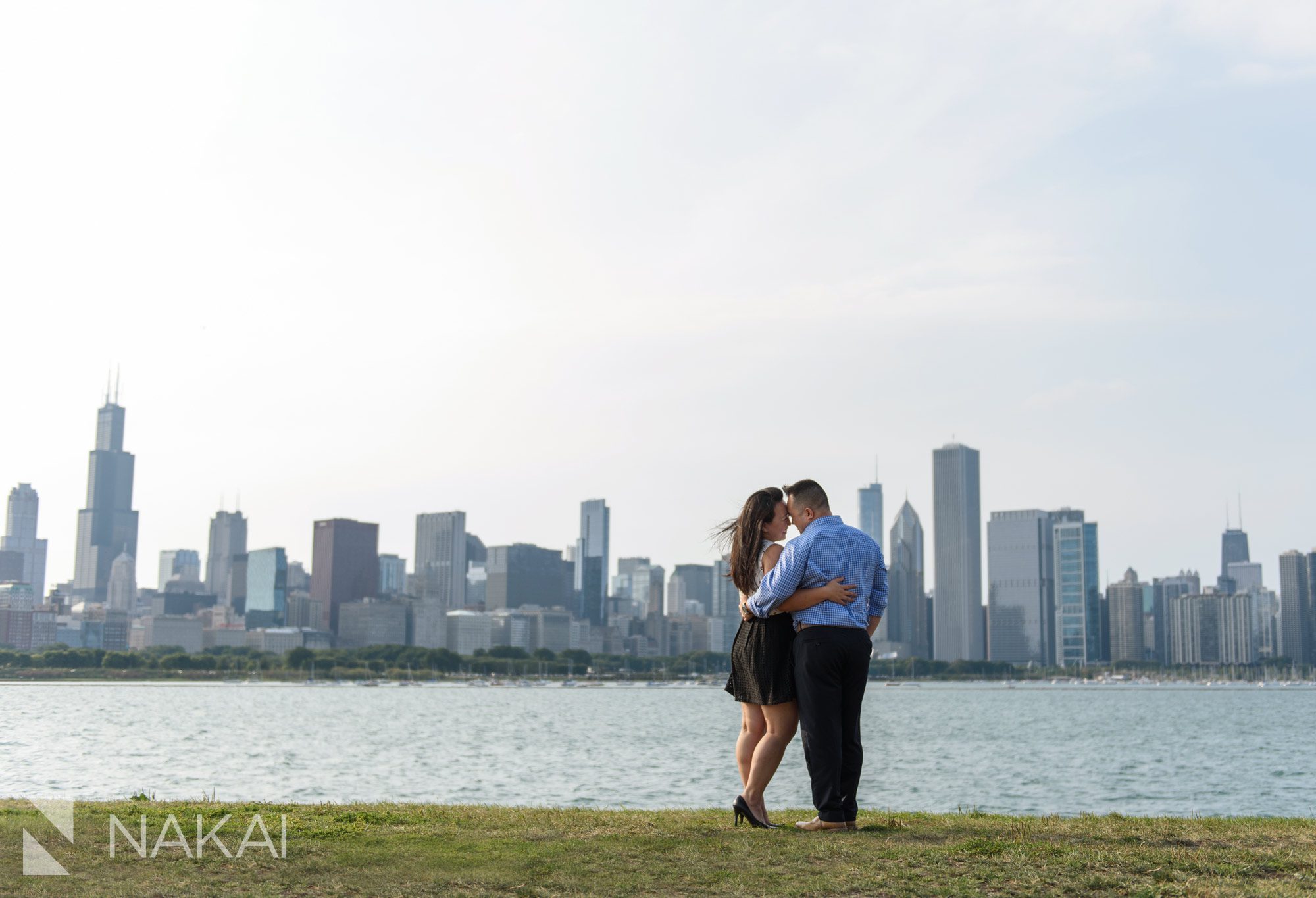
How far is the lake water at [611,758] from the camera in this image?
37125mm

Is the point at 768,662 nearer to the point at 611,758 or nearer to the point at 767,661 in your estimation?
the point at 767,661

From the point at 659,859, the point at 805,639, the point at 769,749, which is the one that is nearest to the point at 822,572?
the point at 805,639

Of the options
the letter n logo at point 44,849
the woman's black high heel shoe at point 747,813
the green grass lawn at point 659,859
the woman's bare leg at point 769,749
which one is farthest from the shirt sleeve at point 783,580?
the letter n logo at point 44,849

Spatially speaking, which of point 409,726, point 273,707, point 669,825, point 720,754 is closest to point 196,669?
point 273,707

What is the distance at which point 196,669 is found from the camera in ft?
602

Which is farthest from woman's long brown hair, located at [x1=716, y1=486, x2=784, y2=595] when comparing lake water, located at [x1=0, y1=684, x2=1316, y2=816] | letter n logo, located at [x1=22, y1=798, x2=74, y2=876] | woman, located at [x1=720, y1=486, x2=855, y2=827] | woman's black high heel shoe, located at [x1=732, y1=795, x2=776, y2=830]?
lake water, located at [x1=0, y1=684, x2=1316, y2=816]

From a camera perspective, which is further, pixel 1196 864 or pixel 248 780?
pixel 248 780

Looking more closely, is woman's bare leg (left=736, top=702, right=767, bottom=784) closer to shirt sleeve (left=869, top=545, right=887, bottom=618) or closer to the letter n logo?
shirt sleeve (left=869, top=545, right=887, bottom=618)

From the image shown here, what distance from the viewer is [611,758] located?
54375 mm

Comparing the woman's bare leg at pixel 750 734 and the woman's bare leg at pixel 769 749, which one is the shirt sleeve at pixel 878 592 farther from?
the woman's bare leg at pixel 750 734

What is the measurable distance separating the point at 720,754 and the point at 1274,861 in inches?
1955

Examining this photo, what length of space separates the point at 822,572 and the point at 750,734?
5.03ft

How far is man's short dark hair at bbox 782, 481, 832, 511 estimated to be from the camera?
33.9 ft

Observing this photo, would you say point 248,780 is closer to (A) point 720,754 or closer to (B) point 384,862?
(A) point 720,754
